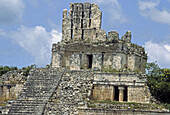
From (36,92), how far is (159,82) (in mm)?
12248

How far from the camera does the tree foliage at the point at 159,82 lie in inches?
1193

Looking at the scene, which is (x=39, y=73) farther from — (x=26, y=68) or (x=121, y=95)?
(x=121, y=95)

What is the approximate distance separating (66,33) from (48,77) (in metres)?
9.48

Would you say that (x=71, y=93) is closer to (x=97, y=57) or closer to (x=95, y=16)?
(x=97, y=57)

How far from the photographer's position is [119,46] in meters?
33.2

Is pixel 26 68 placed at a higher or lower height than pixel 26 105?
higher

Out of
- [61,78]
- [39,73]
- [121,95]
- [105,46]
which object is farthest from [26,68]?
[121,95]

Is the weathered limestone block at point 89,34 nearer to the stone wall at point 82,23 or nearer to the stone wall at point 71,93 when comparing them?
the stone wall at point 82,23

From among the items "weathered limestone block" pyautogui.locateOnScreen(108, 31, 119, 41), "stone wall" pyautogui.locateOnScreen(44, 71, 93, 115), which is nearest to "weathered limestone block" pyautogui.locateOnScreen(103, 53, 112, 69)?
"weathered limestone block" pyautogui.locateOnScreen(108, 31, 119, 41)

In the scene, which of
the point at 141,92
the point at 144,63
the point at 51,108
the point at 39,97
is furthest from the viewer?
the point at 144,63

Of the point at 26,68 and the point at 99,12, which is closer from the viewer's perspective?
the point at 26,68

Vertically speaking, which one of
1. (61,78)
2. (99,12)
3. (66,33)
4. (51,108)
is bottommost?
(51,108)

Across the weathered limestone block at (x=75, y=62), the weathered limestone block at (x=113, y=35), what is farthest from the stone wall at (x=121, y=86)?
the weathered limestone block at (x=113, y=35)

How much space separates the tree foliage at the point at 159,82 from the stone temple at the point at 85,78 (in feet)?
5.73
